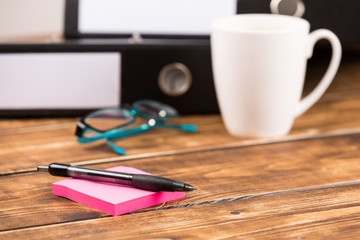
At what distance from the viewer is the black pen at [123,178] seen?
62 centimetres

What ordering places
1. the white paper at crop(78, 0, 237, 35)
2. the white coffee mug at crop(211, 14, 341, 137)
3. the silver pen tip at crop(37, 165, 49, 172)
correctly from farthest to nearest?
the white paper at crop(78, 0, 237, 35)
the white coffee mug at crop(211, 14, 341, 137)
the silver pen tip at crop(37, 165, 49, 172)

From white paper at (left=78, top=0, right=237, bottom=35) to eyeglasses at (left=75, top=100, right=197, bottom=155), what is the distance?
0.43 feet

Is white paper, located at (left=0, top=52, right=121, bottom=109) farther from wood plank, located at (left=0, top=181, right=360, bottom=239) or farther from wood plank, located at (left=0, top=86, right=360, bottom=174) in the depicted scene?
wood plank, located at (left=0, top=181, right=360, bottom=239)

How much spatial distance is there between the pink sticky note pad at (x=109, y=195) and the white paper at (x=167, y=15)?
375mm

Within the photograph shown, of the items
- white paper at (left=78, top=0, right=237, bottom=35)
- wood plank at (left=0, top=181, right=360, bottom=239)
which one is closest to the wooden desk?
wood plank at (left=0, top=181, right=360, bottom=239)

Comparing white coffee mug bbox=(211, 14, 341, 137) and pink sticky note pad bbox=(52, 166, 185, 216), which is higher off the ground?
white coffee mug bbox=(211, 14, 341, 137)

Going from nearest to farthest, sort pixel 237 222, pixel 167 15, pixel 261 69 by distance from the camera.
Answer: pixel 237 222
pixel 261 69
pixel 167 15

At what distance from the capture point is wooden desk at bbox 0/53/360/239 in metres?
0.58

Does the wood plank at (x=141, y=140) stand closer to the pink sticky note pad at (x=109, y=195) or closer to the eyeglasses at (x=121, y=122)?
the eyeglasses at (x=121, y=122)

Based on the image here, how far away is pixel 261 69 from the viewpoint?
2.65 ft

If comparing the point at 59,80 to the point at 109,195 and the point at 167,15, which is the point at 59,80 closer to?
the point at 167,15

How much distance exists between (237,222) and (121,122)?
1.05 feet

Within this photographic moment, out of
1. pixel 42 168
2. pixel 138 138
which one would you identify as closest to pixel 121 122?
pixel 138 138

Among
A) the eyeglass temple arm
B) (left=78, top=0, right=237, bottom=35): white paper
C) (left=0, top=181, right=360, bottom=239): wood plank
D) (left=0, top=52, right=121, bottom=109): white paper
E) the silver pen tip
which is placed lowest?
(left=0, top=181, right=360, bottom=239): wood plank
